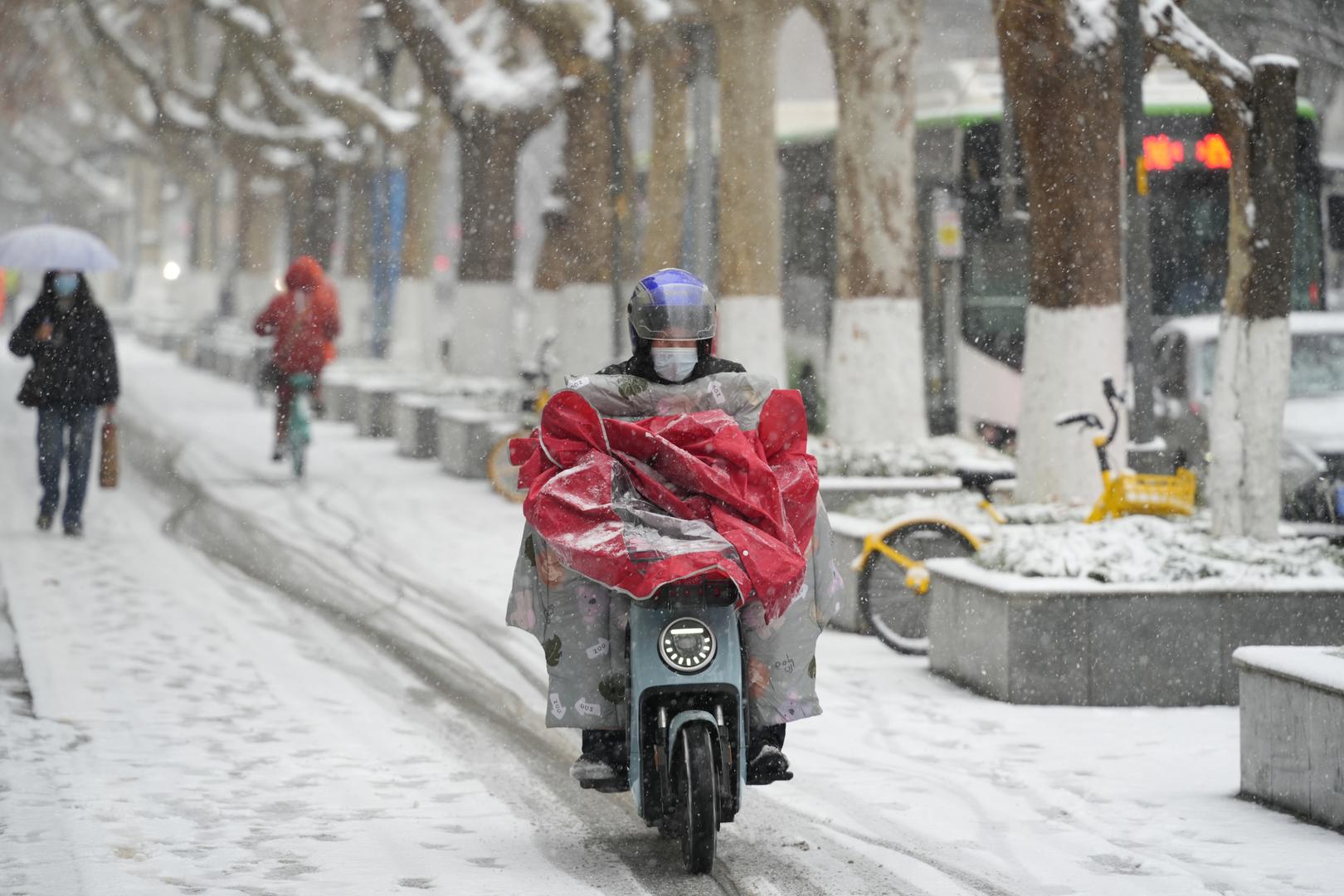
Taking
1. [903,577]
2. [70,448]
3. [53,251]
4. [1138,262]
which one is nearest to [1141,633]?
[903,577]

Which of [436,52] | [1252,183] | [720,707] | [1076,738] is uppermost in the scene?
[436,52]

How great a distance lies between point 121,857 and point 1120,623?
14.8 ft

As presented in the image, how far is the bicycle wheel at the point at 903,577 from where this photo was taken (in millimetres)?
11297

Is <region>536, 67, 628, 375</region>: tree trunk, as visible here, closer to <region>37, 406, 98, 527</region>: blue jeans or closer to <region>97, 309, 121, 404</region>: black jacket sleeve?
<region>37, 406, 98, 527</region>: blue jeans

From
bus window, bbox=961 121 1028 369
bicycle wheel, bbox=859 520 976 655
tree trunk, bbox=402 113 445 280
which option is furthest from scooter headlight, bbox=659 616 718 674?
tree trunk, bbox=402 113 445 280

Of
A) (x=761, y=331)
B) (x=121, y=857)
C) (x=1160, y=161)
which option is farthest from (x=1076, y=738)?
(x=1160, y=161)

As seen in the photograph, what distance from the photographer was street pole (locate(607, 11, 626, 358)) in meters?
21.0

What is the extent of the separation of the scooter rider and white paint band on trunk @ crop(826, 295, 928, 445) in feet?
34.5

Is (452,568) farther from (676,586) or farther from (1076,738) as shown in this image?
(676,586)

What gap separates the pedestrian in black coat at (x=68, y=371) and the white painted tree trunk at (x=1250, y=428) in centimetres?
730

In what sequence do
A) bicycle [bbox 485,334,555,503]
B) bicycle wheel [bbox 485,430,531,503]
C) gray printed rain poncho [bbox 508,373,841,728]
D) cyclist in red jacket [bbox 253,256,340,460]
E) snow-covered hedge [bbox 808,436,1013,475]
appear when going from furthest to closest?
cyclist in red jacket [bbox 253,256,340,460] → bicycle wheel [bbox 485,430,531,503] → bicycle [bbox 485,334,555,503] → snow-covered hedge [bbox 808,436,1013,475] → gray printed rain poncho [bbox 508,373,841,728]

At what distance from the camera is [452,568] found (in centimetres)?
1398

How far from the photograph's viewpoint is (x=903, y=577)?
Answer: 37.2 ft

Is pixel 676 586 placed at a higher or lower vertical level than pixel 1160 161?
lower
